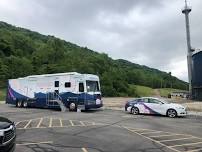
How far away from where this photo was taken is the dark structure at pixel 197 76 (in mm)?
72750

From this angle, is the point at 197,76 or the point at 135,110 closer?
the point at 135,110

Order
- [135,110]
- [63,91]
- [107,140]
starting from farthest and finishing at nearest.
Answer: [63,91] < [135,110] < [107,140]

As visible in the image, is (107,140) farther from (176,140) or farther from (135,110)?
(135,110)

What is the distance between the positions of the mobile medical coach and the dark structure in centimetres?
4427

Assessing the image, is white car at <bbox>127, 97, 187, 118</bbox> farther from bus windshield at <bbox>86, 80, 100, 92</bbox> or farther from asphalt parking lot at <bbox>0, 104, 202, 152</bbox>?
asphalt parking lot at <bbox>0, 104, 202, 152</bbox>

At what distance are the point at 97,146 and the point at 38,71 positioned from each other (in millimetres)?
90082

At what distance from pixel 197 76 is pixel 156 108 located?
50153 mm

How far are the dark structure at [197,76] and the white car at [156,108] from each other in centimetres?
4536

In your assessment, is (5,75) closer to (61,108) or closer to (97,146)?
(61,108)

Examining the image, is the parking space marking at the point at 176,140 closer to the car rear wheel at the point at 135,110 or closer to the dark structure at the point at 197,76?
the car rear wheel at the point at 135,110

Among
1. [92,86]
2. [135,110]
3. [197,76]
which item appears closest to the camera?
[135,110]

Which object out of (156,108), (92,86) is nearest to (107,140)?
(156,108)

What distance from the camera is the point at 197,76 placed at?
74875mm

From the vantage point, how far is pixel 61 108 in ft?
105
